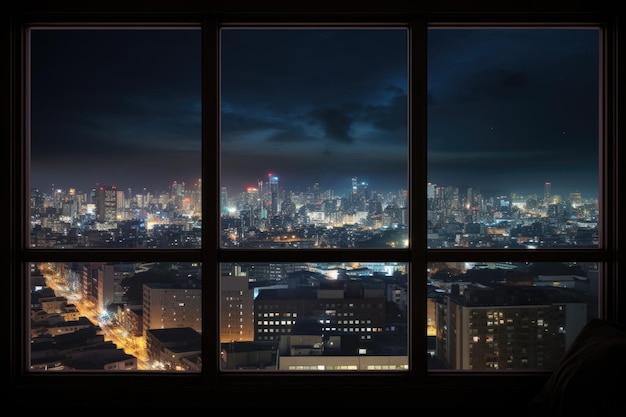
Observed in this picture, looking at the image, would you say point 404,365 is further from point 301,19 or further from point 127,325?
point 301,19

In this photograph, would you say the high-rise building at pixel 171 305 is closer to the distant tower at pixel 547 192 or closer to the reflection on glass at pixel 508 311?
the reflection on glass at pixel 508 311

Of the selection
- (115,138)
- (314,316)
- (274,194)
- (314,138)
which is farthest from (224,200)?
(314,316)

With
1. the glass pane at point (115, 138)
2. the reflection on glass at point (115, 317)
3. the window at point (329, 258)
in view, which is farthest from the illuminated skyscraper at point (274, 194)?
the reflection on glass at point (115, 317)

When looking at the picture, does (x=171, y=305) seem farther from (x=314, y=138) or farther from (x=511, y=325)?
(x=511, y=325)

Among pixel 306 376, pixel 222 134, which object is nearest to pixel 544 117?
pixel 222 134

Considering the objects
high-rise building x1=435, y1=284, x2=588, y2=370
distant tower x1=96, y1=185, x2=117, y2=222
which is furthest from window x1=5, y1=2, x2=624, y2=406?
distant tower x1=96, y1=185, x2=117, y2=222

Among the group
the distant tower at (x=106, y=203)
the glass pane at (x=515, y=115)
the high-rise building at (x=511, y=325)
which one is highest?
the glass pane at (x=515, y=115)

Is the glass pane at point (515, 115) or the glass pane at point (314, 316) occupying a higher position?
the glass pane at point (515, 115)

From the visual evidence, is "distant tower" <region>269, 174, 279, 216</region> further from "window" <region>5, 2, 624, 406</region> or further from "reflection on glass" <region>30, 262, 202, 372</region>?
"reflection on glass" <region>30, 262, 202, 372</region>
